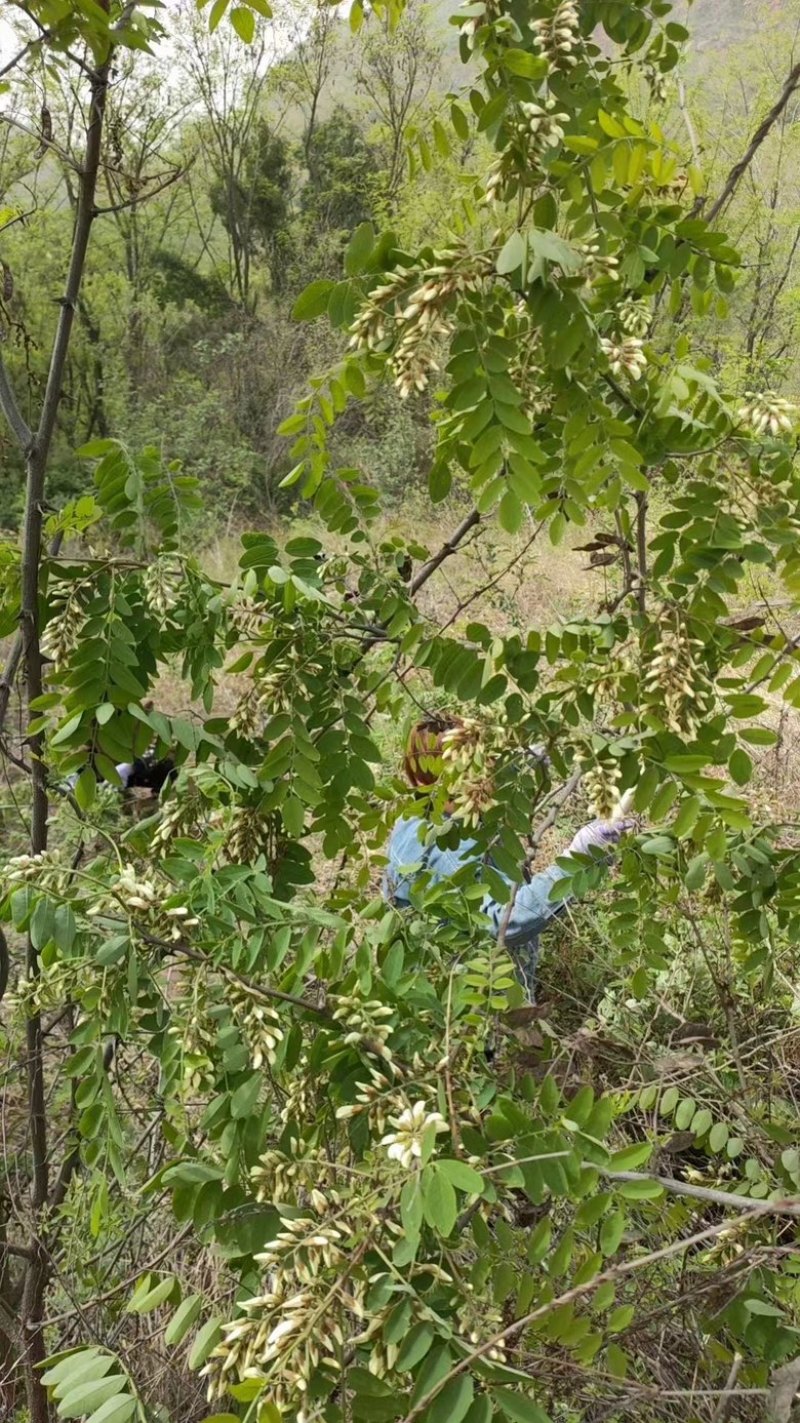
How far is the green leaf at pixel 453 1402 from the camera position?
544mm

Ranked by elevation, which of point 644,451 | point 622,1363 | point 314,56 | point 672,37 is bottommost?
point 622,1363

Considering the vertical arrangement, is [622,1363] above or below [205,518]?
above

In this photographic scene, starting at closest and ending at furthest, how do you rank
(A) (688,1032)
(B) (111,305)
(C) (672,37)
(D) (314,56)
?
1. (C) (672,37)
2. (A) (688,1032)
3. (B) (111,305)
4. (D) (314,56)

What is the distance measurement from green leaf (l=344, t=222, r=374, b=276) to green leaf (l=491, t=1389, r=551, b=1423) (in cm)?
85

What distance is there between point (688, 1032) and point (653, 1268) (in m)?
0.46

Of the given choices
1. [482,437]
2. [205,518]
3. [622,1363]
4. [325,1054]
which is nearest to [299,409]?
[482,437]

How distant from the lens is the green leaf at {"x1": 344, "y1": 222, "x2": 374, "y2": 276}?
777mm

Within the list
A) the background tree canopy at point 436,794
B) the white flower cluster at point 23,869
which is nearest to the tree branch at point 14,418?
the background tree canopy at point 436,794

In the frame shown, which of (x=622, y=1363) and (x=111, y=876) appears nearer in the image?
(x=622, y=1363)

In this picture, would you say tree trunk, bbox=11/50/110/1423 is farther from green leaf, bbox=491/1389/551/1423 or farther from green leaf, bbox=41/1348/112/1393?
green leaf, bbox=491/1389/551/1423

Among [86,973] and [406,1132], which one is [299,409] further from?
[406,1132]

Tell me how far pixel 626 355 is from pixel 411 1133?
67cm

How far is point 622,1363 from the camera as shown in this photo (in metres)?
0.67

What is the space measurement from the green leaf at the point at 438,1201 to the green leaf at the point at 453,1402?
0.28ft
